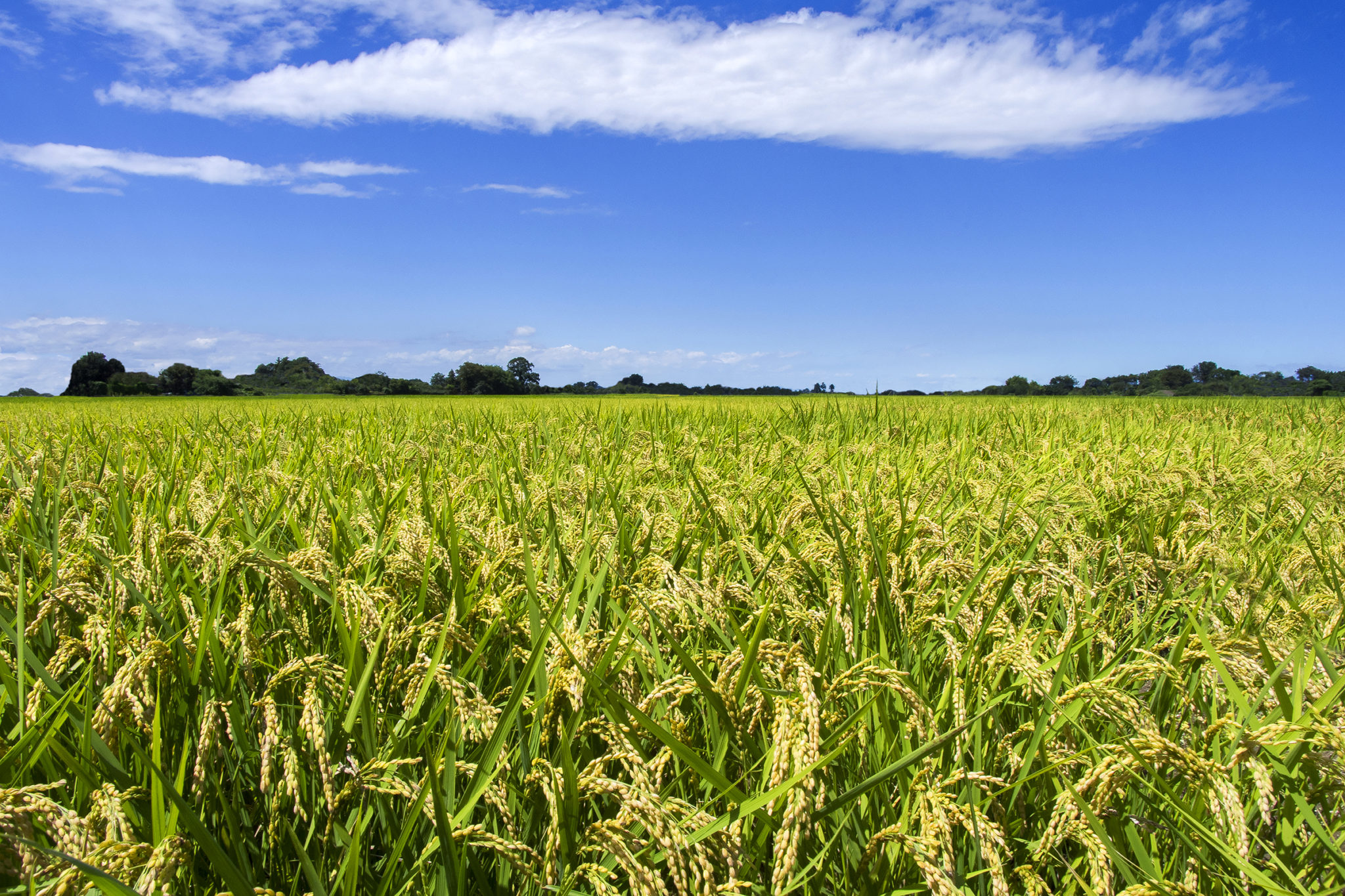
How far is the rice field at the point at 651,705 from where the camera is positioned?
1.03m

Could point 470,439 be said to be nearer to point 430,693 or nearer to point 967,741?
point 430,693

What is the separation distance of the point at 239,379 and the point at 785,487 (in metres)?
98.3

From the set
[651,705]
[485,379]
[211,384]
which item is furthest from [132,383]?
[651,705]

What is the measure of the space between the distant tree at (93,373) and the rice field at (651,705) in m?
104

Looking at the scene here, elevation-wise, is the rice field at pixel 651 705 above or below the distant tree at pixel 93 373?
below

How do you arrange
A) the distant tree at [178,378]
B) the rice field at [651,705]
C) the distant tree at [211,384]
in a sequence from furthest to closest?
the distant tree at [178,378], the distant tree at [211,384], the rice field at [651,705]

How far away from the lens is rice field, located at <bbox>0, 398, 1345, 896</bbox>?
3.37 feet

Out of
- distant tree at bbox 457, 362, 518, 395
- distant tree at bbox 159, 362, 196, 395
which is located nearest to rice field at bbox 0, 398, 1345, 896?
distant tree at bbox 457, 362, 518, 395

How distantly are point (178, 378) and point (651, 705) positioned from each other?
115 m

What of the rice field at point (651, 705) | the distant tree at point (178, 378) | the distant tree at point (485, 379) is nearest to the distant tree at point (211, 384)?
the distant tree at point (178, 378)

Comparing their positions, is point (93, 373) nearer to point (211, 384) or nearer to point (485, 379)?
point (211, 384)

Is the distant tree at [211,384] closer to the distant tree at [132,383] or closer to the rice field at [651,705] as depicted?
the distant tree at [132,383]

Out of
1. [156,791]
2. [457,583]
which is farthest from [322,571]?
[156,791]

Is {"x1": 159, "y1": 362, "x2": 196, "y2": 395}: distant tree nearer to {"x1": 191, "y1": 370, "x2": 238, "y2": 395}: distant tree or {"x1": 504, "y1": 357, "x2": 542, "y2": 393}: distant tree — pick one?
{"x1": 191, "y1": 370, "x2": 238, "y2": 395}: distant tree
